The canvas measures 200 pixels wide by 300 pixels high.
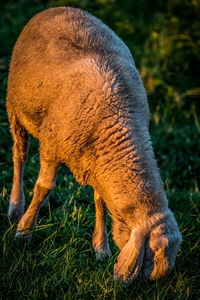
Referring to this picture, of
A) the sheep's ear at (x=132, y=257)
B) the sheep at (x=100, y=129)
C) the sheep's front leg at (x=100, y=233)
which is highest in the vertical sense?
the sheep at (x=100, y=129)

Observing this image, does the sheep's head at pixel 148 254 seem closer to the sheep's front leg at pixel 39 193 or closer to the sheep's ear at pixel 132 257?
the sheep's ear at pixel 132 257

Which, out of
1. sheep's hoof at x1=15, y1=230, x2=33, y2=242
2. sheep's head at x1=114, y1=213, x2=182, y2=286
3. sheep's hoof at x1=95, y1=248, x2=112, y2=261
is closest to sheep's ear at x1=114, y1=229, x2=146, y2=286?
sheep's head at x1=114, y1=213, x2=182, y2=286

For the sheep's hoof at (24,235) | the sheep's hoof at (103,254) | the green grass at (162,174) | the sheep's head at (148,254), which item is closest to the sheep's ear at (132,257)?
the sheep's head at (148,254)

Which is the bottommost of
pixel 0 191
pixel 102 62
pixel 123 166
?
pixel 0 191

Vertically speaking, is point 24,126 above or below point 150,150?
below

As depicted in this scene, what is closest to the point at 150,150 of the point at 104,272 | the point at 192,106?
the point at 104,272

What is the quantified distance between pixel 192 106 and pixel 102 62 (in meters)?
3.69

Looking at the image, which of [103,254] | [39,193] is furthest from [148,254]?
[39,193]

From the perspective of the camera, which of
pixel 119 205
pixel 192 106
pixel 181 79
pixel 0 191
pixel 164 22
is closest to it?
pixel 119 205

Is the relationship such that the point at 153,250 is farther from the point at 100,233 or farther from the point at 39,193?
the point at 39,193

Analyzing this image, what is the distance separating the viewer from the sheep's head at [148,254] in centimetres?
229

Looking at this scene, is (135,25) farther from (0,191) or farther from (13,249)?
(13,249)

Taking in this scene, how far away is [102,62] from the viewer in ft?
8.85

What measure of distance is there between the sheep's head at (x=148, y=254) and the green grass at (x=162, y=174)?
0.20 m
